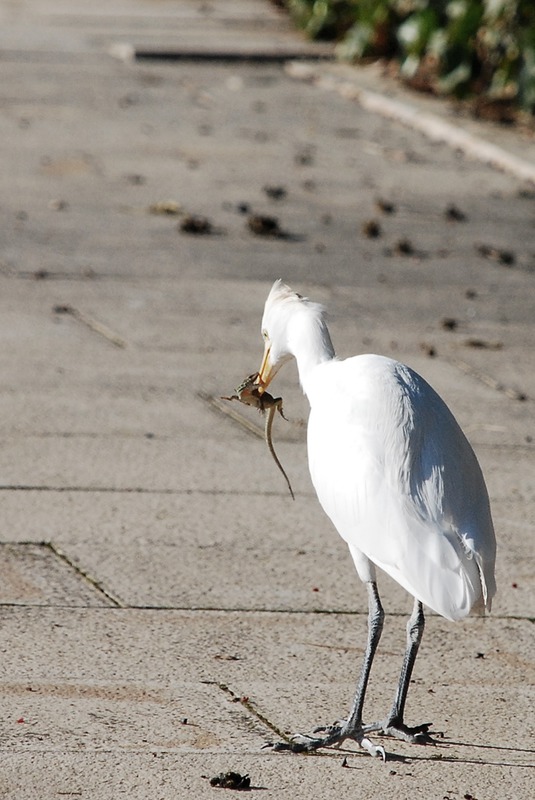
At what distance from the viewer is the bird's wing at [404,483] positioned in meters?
4.25

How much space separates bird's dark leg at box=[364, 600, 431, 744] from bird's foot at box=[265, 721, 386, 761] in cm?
4

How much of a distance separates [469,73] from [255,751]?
50.2 feet

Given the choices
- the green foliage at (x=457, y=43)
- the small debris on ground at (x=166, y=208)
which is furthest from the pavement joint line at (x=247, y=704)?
the green foliage at (x=457, y=43)

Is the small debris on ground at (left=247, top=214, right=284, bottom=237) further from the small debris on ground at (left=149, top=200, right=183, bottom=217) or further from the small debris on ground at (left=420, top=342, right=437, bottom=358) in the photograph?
the small debris on ground at (left=420, top=342, right=437, bottom=358)

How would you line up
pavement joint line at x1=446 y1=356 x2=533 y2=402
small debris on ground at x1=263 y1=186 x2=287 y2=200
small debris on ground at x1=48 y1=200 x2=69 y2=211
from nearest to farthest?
1. pavement joint line at x1=446 y1=356 x2=533 y2=402
2. small debris on ground at x1=48 y1=200 x2=69 y2=211
3. small debris on ground at x1=263 y1=186 x2=287 y2=200

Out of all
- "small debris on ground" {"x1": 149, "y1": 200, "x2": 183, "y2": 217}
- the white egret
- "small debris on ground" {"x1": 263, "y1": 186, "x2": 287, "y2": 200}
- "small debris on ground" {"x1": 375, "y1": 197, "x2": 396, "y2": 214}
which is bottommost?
"small debris on ground" {"x1": 149, "y1": 200, "x2": 183, "y2": 217}

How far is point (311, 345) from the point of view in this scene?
4.92 meters

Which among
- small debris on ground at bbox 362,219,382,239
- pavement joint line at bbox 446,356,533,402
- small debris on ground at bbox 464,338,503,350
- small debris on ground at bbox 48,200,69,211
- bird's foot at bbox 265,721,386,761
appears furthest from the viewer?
small debris on ground at bbox 48,200,69,211

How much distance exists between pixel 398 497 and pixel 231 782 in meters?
0.95

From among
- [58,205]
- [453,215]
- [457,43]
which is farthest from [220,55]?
[58,205]

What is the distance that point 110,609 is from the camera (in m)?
5.48

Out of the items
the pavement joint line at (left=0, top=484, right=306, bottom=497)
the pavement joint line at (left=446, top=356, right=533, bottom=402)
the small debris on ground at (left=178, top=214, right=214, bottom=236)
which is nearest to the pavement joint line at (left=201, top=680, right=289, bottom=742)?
the pavement joint line at (left=0, top=484, right=306, bottom=497)

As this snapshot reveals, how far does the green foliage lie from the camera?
58.8 ft

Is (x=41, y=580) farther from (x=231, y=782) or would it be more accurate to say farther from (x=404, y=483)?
(x=404, y=483)
